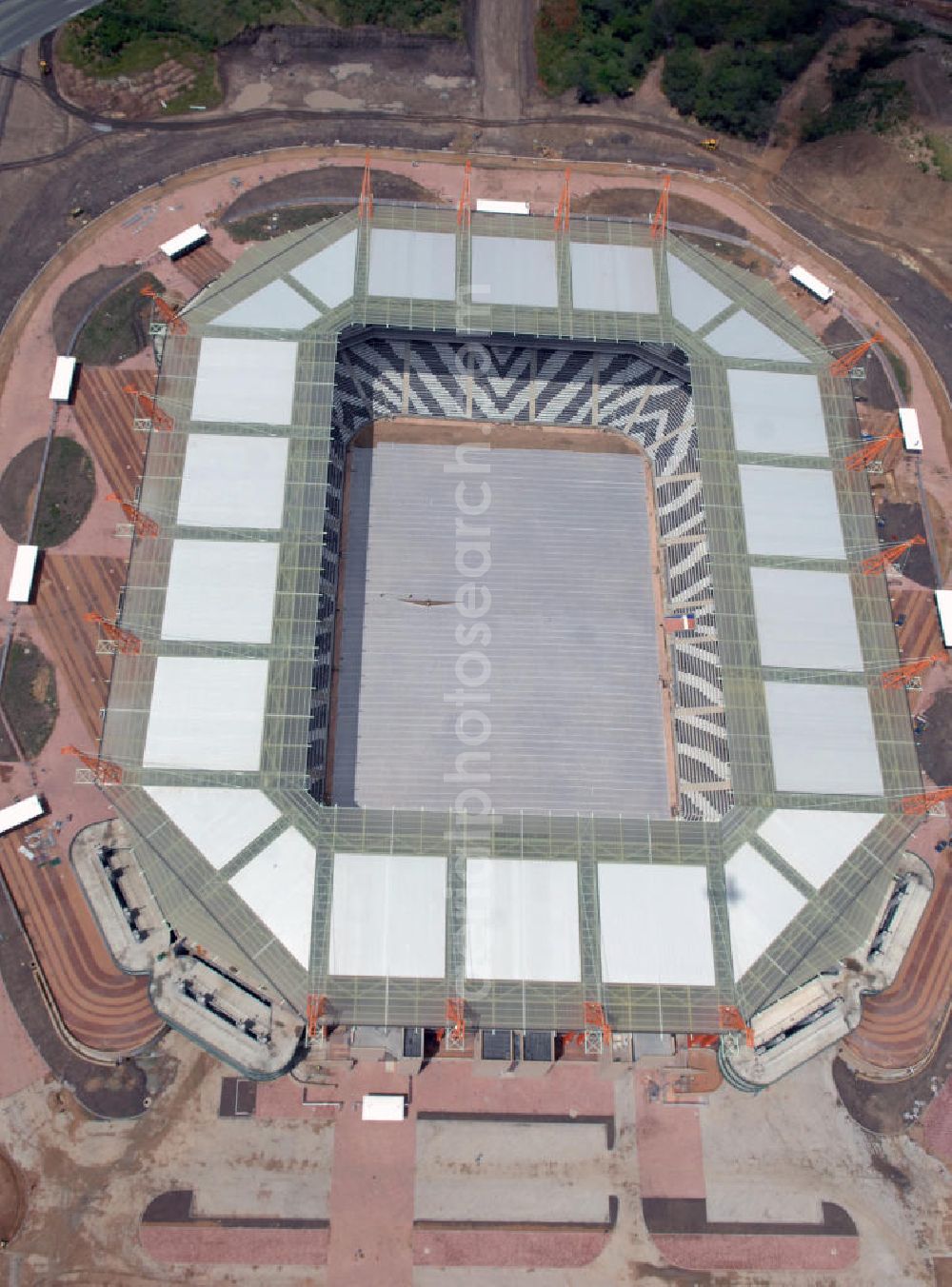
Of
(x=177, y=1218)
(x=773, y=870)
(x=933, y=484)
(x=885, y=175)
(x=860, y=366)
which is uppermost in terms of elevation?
(x=885, y=175)

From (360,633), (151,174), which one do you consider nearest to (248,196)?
(151,174)

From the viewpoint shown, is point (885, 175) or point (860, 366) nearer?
point (860, 366)

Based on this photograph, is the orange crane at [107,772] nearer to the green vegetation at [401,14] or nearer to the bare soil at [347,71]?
the bare soil at [347,71]

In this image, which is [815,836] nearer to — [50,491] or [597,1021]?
[597,1021]

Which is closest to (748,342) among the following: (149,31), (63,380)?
(63,380)

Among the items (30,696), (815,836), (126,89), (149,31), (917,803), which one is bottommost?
(815,836)

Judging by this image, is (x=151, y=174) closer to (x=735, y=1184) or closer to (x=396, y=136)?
(x=396, y=136)

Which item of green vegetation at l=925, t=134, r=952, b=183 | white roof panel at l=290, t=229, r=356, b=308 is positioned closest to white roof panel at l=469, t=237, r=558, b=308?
white roof panel at l=290, t=229, r=356, b=308
